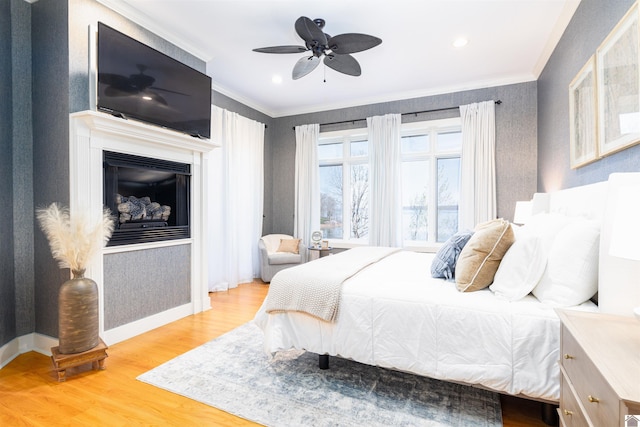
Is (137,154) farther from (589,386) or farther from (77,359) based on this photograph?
(589,386)

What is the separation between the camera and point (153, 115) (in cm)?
285

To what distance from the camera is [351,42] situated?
2.64 meters

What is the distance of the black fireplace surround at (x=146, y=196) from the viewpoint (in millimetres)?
2682

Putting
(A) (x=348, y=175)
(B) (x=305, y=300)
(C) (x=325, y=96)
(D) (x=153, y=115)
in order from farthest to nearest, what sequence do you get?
(A) (x=348, y=175), (C) (x=325, y=96), (D) (x=153, y=115), (B) (x=305, y=300)

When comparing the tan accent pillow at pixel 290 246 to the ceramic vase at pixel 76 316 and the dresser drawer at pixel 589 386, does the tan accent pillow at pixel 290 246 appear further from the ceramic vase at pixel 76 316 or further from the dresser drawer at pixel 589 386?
the dresser drawer at pixel 589 386

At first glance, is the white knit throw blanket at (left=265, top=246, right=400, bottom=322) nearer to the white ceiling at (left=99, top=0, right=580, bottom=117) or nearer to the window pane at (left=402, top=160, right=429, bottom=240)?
the white ceiling at (left=99, top=0, right=580, bottom=117)

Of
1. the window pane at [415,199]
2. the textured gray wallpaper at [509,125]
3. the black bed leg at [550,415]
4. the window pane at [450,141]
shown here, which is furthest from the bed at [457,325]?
the window pane at [415,199]

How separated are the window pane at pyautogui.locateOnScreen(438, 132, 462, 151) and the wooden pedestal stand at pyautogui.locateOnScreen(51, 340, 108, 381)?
4564 mm

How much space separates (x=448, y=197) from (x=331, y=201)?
1889 millimetres

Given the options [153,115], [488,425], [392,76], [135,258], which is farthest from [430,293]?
[392,76]

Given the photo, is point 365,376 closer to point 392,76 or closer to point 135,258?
point 135,258

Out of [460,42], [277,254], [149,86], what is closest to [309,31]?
[149,86]

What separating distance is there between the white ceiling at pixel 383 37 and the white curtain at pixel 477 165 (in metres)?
0.42

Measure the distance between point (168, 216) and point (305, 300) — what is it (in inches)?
78.0
